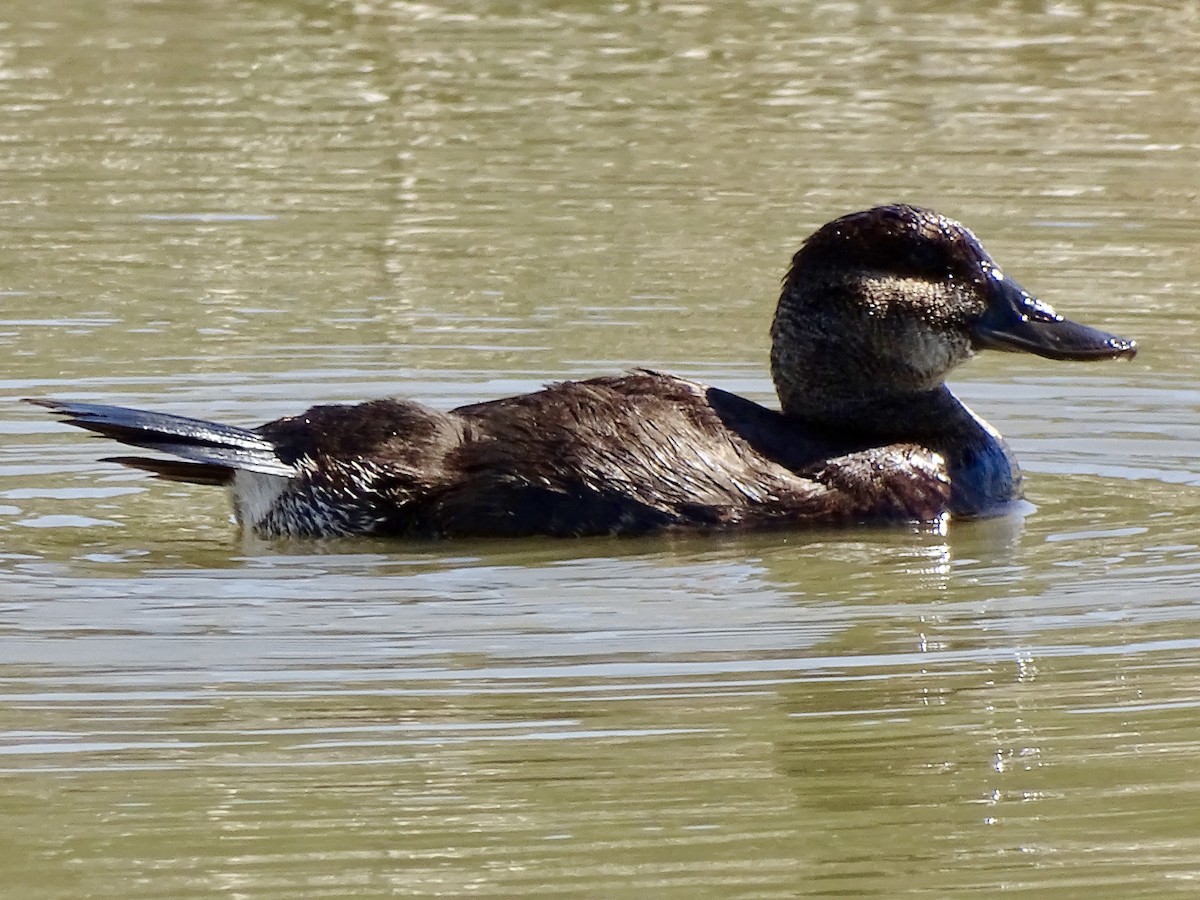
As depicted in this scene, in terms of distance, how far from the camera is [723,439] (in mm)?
7113

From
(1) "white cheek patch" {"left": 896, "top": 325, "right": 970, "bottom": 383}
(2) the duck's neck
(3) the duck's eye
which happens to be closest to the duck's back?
(2) the duck's neck

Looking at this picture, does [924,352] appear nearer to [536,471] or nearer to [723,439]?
[723,439]

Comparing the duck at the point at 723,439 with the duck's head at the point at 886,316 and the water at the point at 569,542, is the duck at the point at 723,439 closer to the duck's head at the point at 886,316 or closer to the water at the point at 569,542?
the duck's head at the point at 886,316

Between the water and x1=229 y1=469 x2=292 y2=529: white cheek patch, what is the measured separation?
0.11m

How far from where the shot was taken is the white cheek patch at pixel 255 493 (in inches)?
277

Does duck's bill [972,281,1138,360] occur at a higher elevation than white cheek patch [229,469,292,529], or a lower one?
higher

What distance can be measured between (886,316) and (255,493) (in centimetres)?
200

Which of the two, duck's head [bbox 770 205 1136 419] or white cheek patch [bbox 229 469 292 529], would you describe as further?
duck's head [bbox 770 205 1136 419]

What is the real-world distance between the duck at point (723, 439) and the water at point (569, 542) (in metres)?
→ 0.11

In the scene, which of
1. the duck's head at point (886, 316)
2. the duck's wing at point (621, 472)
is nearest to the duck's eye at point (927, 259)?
the duck's head at point (886, 316)

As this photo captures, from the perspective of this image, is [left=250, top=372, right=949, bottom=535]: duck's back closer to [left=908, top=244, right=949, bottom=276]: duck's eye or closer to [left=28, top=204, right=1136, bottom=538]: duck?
[left=28, top=204, right=1136, bottom=538]: duck

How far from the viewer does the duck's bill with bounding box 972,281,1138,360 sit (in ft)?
25.2

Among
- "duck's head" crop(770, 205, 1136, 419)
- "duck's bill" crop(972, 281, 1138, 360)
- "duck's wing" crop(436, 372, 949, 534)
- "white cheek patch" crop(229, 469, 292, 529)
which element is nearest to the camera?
"duck's wing" crop(436, 372, 949, 534)

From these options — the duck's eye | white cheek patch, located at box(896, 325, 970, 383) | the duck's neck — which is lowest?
the duck's neck
